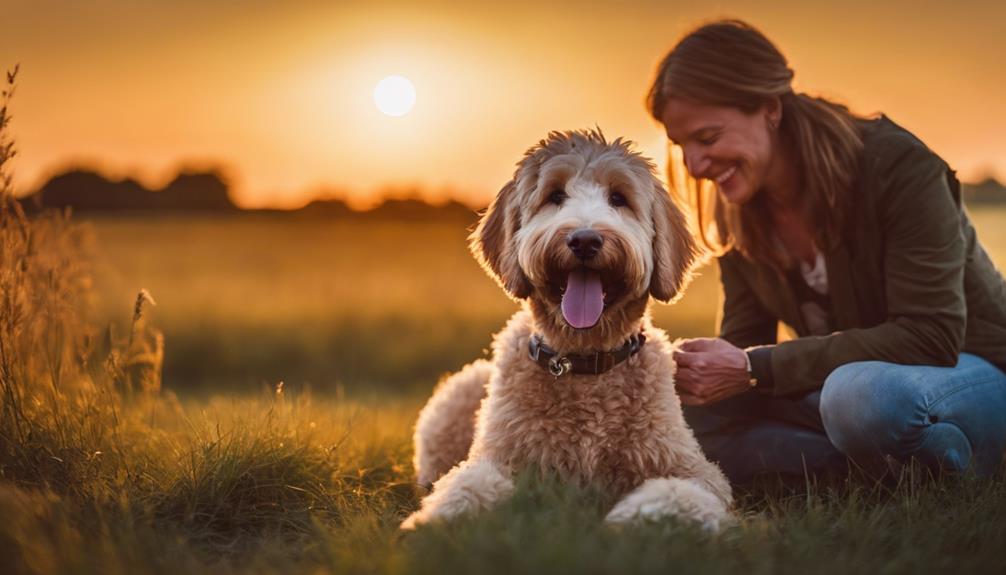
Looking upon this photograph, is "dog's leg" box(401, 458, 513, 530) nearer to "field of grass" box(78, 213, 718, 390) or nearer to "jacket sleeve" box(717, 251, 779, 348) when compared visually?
"jacket sleeve" box(717, 251, 779, 348)

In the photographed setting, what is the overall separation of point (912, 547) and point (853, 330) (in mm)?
1641

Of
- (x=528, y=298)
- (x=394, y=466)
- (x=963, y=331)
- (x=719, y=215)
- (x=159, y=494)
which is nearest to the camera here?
(x=159, y=494)

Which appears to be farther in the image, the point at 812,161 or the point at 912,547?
the point at 812,161

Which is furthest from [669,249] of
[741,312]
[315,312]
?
[315,312]

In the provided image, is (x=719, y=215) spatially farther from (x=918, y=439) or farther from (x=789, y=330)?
(x=918, y=439)

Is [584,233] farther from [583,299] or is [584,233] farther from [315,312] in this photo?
[315,312]

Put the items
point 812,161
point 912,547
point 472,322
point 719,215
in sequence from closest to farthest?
1. point 912,547
2. point 812,161
3. point 719,215
4. point 472,322

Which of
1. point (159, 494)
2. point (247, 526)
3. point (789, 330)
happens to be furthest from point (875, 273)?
point (159, 494)

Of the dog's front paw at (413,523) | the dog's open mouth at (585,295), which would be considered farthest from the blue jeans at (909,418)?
the dog's front paw at (413,523)

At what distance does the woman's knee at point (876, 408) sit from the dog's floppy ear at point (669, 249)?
1.01 metres

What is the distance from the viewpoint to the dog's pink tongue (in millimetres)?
4070

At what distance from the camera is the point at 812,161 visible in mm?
5121

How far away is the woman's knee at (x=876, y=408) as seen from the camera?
450cm

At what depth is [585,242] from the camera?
13.0ft
